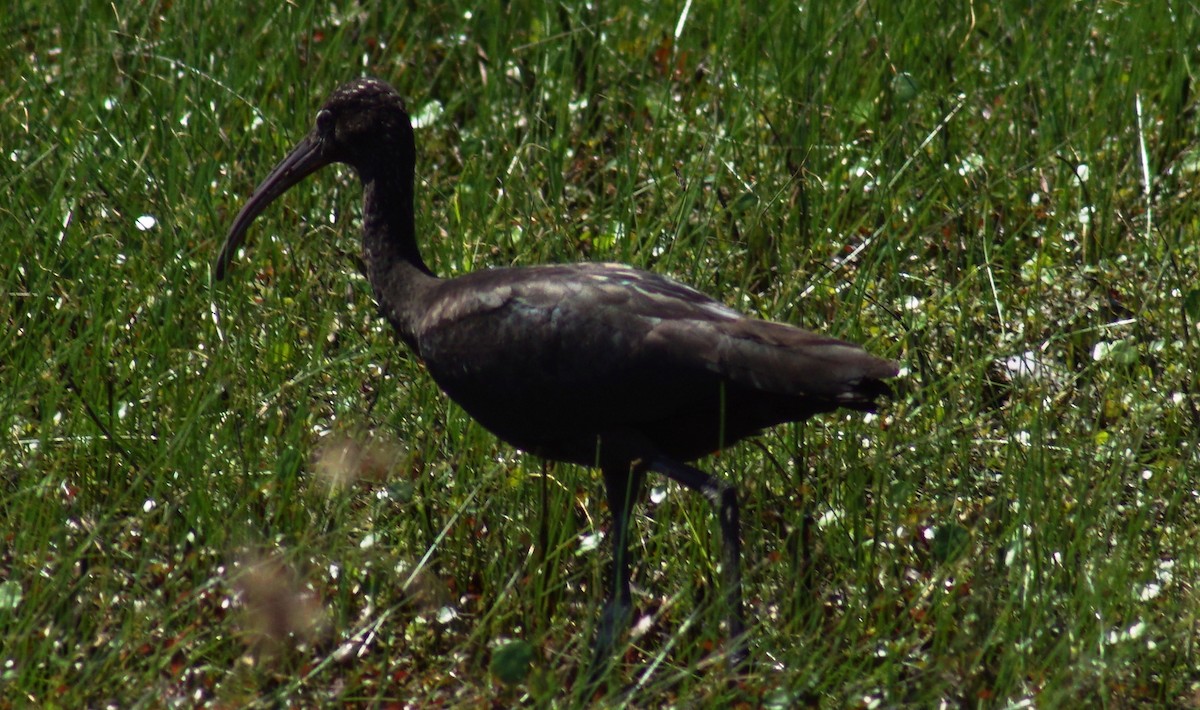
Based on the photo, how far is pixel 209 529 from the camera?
3.97m

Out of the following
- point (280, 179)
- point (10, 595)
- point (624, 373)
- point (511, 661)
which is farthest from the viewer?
point (280, 179)

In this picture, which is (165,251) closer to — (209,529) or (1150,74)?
(209,529)

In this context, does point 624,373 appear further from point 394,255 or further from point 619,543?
point 394,255

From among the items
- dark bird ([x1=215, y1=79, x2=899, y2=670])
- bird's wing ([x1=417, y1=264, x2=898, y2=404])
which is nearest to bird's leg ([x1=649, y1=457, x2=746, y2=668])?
dark bird ([x1=215, y1=79, x2=899, y2=670])

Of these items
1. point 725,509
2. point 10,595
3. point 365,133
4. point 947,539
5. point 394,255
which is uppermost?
point 365,133

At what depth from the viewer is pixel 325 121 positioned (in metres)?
4.49

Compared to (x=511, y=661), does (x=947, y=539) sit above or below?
above

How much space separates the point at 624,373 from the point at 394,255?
33.2 inches

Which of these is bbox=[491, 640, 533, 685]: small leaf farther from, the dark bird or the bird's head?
the bird's head

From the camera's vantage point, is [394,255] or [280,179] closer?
[394,255]

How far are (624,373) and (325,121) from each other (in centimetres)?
128

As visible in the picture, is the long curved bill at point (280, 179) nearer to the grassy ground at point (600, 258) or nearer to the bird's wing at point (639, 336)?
the grassy ground at point (600, 258)

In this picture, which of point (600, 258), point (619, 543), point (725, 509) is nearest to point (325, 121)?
point (600, 258)

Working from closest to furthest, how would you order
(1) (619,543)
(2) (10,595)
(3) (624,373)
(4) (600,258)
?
(2) (10,595)
(3) (624,373)
(1) (619,543)
(4) (600,258)
